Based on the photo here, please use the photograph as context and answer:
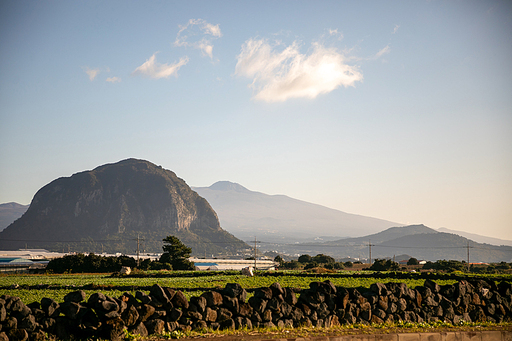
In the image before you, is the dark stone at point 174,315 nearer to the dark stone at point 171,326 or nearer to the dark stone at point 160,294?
the dark stone at point 171,326

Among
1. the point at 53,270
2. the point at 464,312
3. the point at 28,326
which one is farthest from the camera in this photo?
the point at 53,270

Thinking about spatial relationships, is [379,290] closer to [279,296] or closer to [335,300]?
[335,300]

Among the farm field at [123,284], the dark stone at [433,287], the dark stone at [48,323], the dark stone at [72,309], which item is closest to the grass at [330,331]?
the dark stone at [433,287]

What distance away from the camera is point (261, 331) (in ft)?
36.0

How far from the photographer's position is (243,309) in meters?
11.6

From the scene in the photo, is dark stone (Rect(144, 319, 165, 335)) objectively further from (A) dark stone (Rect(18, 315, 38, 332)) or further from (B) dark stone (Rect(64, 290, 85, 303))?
(A) dark stone (Rect(18, 315, 38, 332))

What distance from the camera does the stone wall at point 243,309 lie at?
9891 millimetres

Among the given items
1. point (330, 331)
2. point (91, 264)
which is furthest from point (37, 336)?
point (91, 264)

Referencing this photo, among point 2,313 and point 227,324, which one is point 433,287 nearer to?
point 227,324

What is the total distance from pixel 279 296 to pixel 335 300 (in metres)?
2.00

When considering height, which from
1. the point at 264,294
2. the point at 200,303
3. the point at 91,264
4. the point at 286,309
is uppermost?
the point at 264,294

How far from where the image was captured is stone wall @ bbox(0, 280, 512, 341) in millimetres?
9891

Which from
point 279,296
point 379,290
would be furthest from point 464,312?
point 279,296

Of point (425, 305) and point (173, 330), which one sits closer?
point (173, 330)
